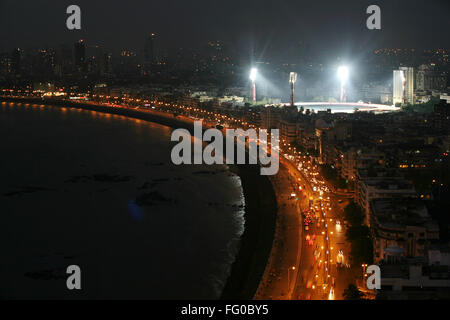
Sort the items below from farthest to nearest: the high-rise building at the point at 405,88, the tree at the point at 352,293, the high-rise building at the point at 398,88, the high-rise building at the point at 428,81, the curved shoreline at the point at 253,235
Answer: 1. the high-rise building at the point at 428,81
2. the high-rise building at the point at 398,88
3. the high-rise building at the point at 405,88
4. the curved shoreline at the point at 253,235
5. the tree at the point at 352,293

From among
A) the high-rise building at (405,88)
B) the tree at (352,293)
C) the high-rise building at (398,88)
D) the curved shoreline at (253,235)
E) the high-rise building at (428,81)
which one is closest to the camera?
the tree at (352,293)

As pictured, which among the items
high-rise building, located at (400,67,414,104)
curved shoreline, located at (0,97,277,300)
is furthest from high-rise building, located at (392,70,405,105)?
curved shoreline, located at (0,97,277,300)

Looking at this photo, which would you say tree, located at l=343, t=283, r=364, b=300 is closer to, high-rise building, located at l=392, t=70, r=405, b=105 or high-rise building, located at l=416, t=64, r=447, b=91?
high-rise building, located at l=392, t=70, r=405, b=105

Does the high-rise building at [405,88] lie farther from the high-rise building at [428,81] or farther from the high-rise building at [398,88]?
the high-rise building at [428,81]

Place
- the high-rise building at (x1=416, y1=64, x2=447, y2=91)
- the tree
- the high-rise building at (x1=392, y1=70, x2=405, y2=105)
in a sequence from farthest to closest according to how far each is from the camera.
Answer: the high-rise building at (x1=416, y1=64, x2=447, y2=91)
the high-rise building at (x1=392, y1=70, x2=405, y2=105)
the tree

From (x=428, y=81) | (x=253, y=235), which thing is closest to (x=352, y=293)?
(x=253, y=235)

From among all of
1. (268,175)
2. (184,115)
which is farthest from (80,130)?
(268,175)

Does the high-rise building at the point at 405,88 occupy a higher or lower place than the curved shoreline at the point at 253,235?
higher

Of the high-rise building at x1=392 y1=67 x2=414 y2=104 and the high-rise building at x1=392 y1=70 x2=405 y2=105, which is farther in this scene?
the high-rise building at x1=392 y1=70 x2=405 y2=105

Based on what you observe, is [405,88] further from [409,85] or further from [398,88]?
[398,88]

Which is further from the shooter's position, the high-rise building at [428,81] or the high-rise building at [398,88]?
the high-rise building at [428,81]

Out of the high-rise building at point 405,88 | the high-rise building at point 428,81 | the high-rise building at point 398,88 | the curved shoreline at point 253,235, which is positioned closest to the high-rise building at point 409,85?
the high-rise building at point 405,88
